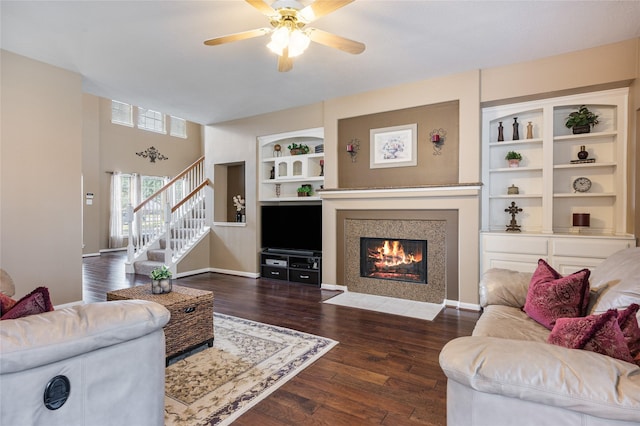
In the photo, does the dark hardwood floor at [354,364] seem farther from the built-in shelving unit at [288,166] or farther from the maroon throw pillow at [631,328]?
the built-in shelving unit at [288,166]

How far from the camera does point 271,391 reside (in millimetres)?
2195

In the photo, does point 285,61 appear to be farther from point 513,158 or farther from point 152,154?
point 152,154

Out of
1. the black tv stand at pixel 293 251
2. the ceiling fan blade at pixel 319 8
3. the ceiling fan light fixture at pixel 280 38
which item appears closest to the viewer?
the ceiling fan blade at pixel 319 8

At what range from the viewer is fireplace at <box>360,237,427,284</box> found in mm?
4473

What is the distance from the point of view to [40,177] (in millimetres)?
3818

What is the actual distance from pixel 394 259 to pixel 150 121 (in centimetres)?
931

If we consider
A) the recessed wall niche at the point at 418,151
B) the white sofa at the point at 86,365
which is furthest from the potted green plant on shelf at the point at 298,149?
the white sofa at the point at 86,365

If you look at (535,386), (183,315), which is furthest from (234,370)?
(535,386)

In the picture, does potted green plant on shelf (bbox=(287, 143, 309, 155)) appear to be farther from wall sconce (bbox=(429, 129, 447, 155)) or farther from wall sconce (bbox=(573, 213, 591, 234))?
wall sconce (bbox=(573, 213, 591, 234))

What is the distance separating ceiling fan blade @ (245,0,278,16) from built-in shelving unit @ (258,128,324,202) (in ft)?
9.39

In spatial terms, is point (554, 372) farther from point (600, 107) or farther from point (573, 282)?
point (600, 107)

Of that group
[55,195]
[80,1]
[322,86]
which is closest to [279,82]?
[322,86]

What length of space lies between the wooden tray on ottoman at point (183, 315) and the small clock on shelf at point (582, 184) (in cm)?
427

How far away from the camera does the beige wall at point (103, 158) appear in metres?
8.77
